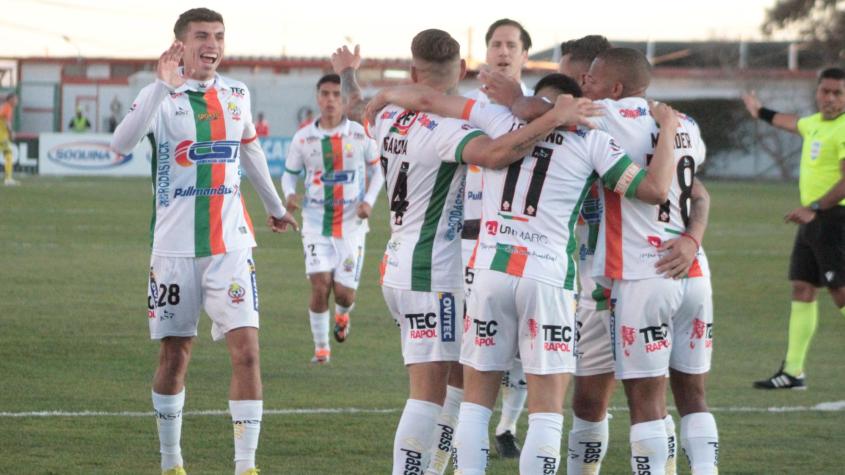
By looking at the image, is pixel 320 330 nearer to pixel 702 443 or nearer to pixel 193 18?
Answer: pixel 193 18

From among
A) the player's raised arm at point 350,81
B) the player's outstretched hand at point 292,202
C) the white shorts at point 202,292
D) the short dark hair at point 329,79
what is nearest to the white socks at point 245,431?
the white shorts at point 202,292

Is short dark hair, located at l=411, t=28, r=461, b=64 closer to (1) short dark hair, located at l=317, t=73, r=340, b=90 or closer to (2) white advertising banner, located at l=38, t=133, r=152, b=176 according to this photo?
(1) short dark hair, located at l=317, t=73, r=340, b=90

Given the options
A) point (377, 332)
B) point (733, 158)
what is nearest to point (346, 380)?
point (377, 332)

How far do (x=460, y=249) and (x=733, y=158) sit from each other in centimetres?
4971

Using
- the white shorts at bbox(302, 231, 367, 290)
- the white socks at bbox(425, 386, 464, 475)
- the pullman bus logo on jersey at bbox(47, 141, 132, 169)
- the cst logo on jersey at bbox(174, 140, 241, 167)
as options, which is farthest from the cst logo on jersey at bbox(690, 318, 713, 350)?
the pullman bus logo on jersey at bbox(47, 141, 132, 169)

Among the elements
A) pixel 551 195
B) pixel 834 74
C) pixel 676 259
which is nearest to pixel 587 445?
pixel 676 259

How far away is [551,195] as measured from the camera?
6289 millimetres

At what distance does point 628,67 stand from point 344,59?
5.77 ft

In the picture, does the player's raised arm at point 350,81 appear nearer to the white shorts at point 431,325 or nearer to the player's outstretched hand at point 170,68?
the player's outstretched hand at point 170,68

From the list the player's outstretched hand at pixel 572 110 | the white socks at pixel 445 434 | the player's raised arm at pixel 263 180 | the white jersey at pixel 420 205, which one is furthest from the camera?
the player's raised arm at pixel 263 180

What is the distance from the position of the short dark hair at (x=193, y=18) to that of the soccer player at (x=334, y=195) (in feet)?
16.3

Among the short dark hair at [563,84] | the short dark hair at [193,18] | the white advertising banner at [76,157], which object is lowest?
the white advertising banner at [76,157]

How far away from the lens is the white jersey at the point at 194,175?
7660 mm

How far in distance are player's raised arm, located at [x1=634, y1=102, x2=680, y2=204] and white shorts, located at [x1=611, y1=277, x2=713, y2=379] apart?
487mm
